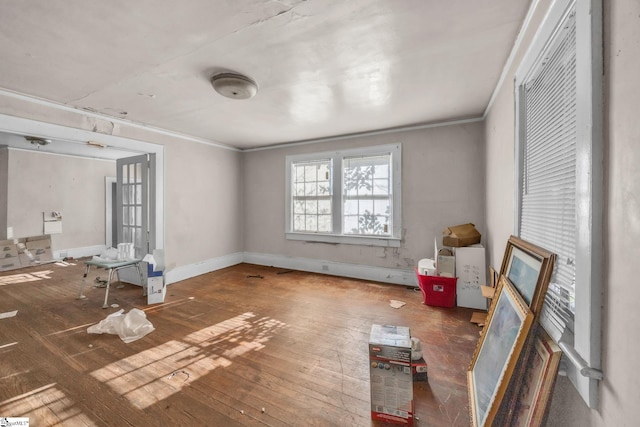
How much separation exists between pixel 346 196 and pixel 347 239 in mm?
778

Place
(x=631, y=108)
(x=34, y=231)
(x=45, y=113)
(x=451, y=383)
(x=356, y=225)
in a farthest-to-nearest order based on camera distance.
A: (x=34, y=231)
(x=356, y=225)
(x=45, y=113)
(x=451, y=383)
(x=631, y=108)

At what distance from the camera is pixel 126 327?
8.47 ft

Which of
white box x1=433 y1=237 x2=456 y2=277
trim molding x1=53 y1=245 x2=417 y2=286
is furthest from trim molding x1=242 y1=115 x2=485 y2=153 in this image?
trim molding x1=53 y1=245 x2=417 y2=286

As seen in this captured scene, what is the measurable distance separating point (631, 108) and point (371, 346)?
4.92 feet

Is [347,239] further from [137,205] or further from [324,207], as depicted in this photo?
[137,205]

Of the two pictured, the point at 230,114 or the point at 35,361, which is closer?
the point at 35,361

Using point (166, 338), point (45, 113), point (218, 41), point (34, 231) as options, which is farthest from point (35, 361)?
point (34, 231)

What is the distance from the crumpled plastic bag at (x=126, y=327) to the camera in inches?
101

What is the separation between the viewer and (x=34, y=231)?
19.3 ft

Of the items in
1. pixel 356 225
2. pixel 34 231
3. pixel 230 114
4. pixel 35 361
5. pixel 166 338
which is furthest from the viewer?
pixel 34 231

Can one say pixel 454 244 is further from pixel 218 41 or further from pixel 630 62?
pixel 218 41

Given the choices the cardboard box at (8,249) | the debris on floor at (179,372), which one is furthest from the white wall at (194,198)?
the debris on floor at (179,372)

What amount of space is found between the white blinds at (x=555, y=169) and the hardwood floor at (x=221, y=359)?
96 centimetres

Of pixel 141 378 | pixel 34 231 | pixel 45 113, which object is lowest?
pixel 141 378
